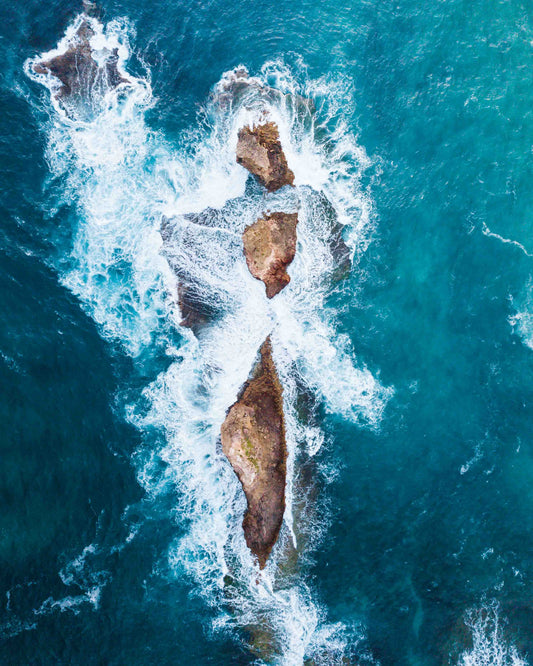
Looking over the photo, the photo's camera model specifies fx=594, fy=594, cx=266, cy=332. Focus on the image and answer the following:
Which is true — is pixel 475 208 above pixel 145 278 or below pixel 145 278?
above

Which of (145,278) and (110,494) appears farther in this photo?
(145,278)

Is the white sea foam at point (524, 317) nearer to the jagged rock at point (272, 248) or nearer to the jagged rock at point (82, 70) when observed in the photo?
the jagged rock at point (272, 248)

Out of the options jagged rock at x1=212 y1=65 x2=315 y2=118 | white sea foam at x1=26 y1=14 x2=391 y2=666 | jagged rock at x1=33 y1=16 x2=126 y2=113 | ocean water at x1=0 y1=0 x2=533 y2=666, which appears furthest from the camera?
jagged rock at x1=33 y1=16 x2=126 y2=113

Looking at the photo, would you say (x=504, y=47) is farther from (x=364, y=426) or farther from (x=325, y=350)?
(x=364, y=426)

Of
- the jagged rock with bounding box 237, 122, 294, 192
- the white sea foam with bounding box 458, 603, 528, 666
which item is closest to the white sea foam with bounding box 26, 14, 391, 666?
the jagged rock with bounding box 237, 122, 294, 192

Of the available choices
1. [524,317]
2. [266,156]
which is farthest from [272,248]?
[524,317]

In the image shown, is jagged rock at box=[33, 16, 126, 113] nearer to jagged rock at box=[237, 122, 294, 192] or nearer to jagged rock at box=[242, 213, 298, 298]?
jagged rock at box=[237, 122, 294, 192]

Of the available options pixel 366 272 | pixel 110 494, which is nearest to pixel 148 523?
pixel 110 494
